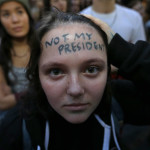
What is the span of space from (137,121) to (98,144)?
1.13 ft

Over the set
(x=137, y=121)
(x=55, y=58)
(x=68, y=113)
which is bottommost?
(x=137, y=121)

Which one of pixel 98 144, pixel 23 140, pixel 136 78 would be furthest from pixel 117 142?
pixel 23 140

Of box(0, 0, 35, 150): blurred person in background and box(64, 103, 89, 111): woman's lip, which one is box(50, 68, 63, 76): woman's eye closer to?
box(64, 103, 89, 111): woman's lip

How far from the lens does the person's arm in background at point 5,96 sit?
5.90 feet

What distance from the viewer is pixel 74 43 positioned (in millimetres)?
993

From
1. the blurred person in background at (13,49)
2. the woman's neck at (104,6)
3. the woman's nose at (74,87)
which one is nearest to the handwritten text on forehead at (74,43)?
the woman's nose at (74,87)

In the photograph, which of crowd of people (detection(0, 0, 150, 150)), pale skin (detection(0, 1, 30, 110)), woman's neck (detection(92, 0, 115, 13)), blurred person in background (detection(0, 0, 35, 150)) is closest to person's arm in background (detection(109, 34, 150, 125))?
crowd of people (detection(0, 0, 150, 150))

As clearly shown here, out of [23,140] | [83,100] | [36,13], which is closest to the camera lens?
[83,100]

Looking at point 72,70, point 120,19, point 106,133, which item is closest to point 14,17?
point 120,19

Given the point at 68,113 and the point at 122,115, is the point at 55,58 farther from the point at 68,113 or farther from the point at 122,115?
the point at 122,115

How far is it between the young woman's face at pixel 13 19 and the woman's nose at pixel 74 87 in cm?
134

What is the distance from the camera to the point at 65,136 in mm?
1097

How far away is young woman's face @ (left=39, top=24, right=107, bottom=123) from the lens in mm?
960

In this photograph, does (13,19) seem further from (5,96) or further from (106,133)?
(106,133)
